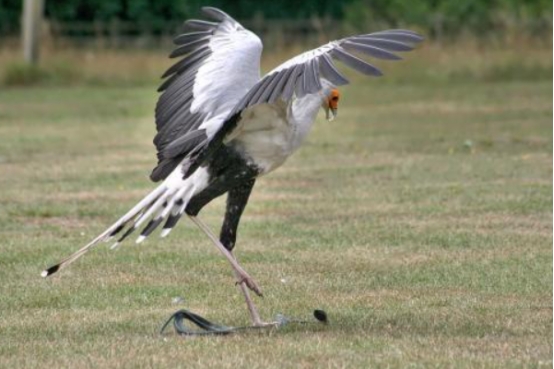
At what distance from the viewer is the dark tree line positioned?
3497 centimetres

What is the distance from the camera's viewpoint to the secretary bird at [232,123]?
7.00 metres

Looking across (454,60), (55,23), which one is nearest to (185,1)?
(55,23)

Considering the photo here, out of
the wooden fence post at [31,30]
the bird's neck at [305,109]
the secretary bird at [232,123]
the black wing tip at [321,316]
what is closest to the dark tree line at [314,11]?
the wooden fence post at [31,30]

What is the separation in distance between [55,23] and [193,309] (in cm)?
2885

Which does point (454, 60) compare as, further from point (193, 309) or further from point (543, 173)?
point (193, 309)

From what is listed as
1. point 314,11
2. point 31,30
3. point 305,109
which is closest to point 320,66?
point 305,109

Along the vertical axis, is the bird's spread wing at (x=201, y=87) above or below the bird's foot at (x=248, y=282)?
above

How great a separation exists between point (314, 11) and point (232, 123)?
3331cm

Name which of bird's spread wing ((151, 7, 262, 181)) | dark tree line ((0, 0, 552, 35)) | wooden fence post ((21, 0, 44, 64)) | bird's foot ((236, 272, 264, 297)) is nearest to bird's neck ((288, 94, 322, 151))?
bird's spread wing ((151, 7, 262, 181))

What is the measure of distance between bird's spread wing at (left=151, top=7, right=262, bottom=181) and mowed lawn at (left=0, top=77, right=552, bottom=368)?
90cm

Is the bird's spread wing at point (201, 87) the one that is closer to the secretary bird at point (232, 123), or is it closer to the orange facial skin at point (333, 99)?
the secretary bird at point (232, 123)

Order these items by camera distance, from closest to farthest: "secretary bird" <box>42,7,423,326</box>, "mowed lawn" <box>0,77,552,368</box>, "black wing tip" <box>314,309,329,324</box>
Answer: "mowed lawn" <box>0,77,552,368</box> < "secretary bird" <box>42,7,423,326</box> < "black wing tip" <box>314,309,329,324</box>

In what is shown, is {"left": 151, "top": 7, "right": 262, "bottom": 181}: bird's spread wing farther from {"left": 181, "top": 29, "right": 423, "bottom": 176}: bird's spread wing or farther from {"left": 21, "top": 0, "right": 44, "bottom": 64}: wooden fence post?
{"left": 21, "top": 0, "right": 44, "bottom": 64}: wooden fence post

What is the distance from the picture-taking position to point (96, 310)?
25.6 ft
